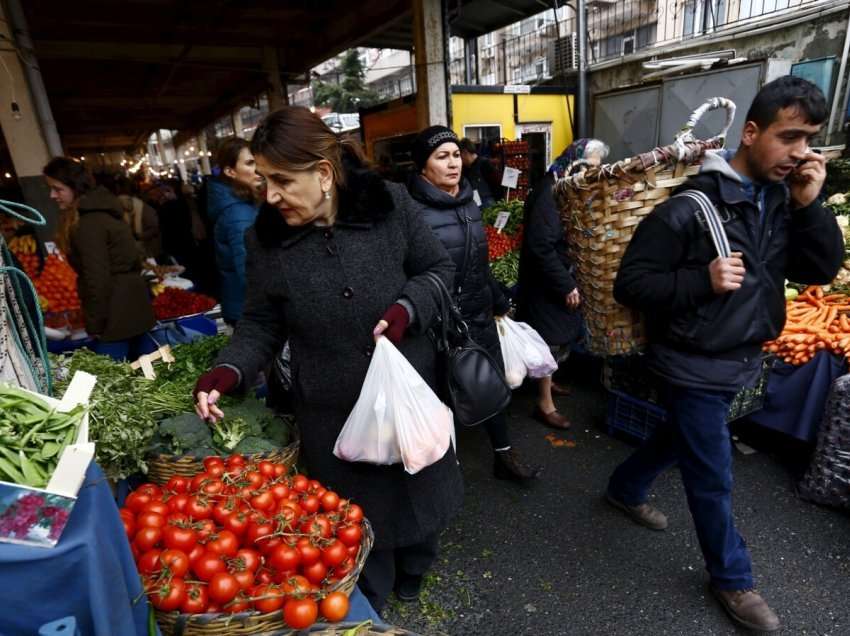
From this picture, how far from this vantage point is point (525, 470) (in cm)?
330

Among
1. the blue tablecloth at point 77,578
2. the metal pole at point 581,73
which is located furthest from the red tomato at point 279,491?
the metal pole at point 581,73

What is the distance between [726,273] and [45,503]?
204cm

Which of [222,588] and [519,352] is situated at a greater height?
[222,588]

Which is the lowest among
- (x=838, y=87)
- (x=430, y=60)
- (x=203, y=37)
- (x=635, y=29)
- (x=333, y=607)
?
(x=333, y=607)

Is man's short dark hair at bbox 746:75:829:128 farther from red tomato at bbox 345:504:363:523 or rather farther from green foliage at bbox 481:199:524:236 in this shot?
green foliage at bbox 481:199:524:236

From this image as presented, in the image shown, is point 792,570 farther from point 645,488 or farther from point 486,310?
point 486,310

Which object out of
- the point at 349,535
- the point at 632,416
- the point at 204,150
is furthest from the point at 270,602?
the point at 204,150

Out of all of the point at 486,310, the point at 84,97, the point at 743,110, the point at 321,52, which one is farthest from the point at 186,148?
the point at 486,310

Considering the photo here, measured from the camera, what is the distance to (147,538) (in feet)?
4.48

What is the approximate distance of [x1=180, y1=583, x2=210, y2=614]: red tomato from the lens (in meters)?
1.26

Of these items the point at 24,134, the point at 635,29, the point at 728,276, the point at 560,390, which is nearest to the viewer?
the point at 728,276

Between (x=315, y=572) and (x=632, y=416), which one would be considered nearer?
(x=315, y=572)

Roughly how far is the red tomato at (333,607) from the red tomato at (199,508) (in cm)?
43

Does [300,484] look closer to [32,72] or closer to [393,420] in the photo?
[393,420]
